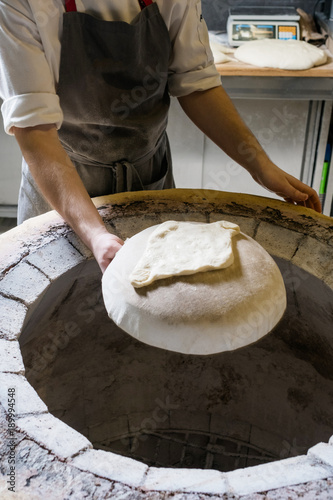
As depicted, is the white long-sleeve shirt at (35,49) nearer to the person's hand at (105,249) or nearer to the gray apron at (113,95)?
the gray apron at (113,95)

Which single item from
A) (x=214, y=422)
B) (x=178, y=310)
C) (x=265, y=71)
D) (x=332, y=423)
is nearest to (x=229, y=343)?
(x=178, y=310)

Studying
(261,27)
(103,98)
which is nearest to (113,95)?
(103,98)

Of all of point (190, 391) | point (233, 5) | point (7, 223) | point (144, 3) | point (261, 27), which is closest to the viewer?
point (144, 3)

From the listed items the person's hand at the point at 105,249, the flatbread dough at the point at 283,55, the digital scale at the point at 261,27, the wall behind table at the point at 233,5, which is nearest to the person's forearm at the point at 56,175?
the person's hand at the point at 105,249

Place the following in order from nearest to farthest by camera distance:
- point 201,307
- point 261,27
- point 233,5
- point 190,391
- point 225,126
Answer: point 201,307, point 225,126, point 190,391, point 261,27, point 233,5

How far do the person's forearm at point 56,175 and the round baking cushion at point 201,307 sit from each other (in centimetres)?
35

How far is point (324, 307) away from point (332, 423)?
60cm

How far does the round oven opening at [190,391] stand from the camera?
7.72ft

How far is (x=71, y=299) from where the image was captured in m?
2.23

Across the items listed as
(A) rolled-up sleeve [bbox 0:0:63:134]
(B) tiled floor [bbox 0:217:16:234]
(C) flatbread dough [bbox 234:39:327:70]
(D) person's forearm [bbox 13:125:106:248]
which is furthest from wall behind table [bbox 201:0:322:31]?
(D) person's forearm [bbox 13:125:106:248]

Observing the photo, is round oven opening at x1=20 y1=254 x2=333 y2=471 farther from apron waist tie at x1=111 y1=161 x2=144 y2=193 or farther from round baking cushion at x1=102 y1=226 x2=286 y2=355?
round baking cushion at x1=102 y1=226 x2=286 y2=355

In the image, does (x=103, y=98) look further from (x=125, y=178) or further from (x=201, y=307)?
(x=201, y=307)

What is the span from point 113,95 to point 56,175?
1.70 ft

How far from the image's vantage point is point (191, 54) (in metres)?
2.16
